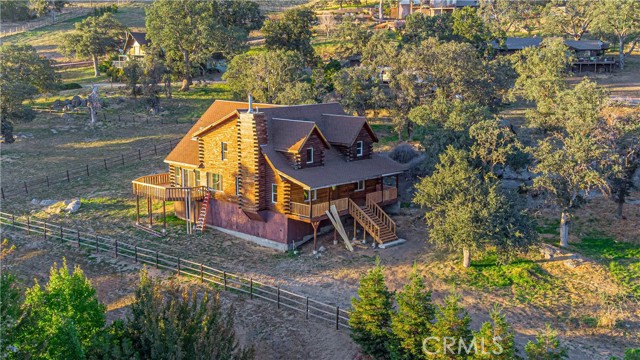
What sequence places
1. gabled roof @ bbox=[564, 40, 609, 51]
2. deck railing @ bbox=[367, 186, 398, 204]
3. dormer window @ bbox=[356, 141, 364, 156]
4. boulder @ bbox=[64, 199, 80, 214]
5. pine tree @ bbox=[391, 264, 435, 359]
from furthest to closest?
gabled roof @ bbox=[564, 40, 609, 51]
boulder @ bbox=[64, 199, 80, 214]
dormer window @ bbox=[356, 141, 364, 156]
deck railing @ bbox=[367, 186, 398, 204]
pine tree @ bbox=[391, 264, 435, 359]

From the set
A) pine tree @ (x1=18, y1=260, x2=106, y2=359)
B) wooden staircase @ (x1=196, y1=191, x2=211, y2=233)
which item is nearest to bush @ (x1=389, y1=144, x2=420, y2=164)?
wooden staircase @ (x1=196, y1=191, x2=211, y2=233)

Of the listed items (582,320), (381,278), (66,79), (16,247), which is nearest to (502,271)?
(582,320)

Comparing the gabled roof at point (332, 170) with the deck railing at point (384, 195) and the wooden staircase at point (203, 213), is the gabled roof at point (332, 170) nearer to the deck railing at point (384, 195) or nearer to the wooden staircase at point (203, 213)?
the deck railing at point (384, 195)

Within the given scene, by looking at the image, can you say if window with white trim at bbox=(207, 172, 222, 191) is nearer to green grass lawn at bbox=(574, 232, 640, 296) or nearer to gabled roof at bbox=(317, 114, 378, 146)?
gabled roof at bbox=(317, 114, 378, 146)

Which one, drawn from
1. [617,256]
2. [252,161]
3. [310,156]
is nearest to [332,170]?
[310,156]

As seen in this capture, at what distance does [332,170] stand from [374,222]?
Result: 3.94 metres

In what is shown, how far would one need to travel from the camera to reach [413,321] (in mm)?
23406

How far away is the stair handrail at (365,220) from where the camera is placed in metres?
37.4

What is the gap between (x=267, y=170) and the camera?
37.5 m

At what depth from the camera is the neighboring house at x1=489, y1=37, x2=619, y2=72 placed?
81812mm

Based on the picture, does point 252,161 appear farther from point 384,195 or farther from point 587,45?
point 587,45

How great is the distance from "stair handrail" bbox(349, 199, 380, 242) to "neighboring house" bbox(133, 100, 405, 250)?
0.06 meters

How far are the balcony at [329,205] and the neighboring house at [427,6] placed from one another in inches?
2828

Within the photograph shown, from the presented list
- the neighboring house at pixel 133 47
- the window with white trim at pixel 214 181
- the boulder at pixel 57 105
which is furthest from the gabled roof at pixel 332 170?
the neighboring house at pixel 133 47
